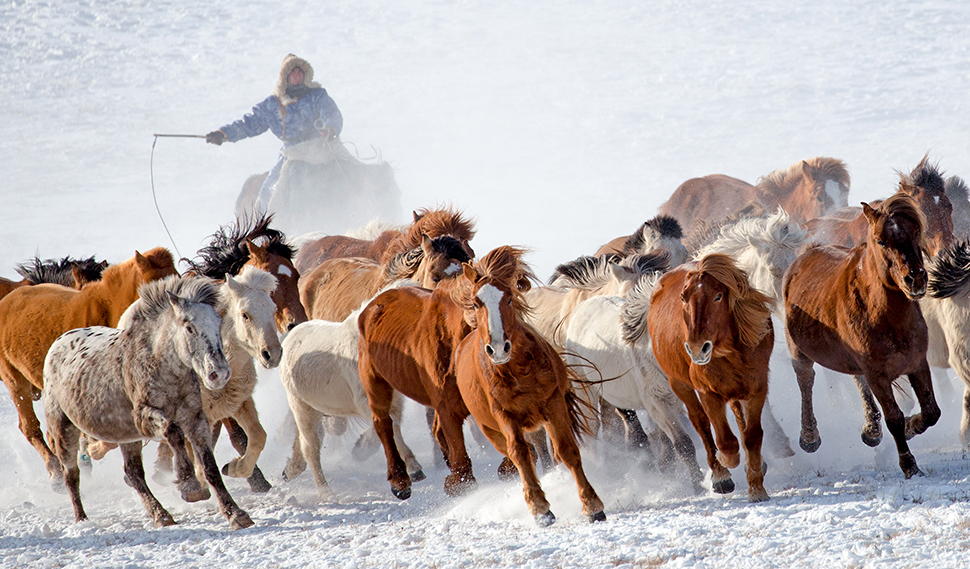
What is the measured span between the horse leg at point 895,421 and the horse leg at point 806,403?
2.96 ft

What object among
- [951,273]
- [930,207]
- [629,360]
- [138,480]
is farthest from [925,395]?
[138,480]

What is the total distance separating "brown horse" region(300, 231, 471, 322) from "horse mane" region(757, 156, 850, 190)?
6317 millimetres

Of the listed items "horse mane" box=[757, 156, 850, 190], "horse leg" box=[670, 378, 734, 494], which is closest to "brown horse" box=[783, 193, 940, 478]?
"horse leg" box=[670, 378, 734, 494]

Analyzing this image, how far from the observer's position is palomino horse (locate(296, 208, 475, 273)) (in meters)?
→ 8.78

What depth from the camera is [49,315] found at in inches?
328

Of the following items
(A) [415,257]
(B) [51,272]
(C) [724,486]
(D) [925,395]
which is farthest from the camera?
(B) [51,272]

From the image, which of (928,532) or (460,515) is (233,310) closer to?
(460,515)

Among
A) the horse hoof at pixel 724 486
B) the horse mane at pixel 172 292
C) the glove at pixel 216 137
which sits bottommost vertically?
the horse hoof at pixel 724 486

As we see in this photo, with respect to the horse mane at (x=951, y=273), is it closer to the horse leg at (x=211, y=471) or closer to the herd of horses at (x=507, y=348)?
the herd of horses at (x=507, y=348)

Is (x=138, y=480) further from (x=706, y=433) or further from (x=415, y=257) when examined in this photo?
(x=706, y=433)

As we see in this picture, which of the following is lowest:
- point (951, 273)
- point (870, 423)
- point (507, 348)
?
point (870, 423)

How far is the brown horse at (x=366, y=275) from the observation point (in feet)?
26.2

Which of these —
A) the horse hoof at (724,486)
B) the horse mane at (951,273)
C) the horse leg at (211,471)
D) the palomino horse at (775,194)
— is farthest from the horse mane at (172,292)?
the palomino horse at (775,194)

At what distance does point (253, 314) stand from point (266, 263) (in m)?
2.07
